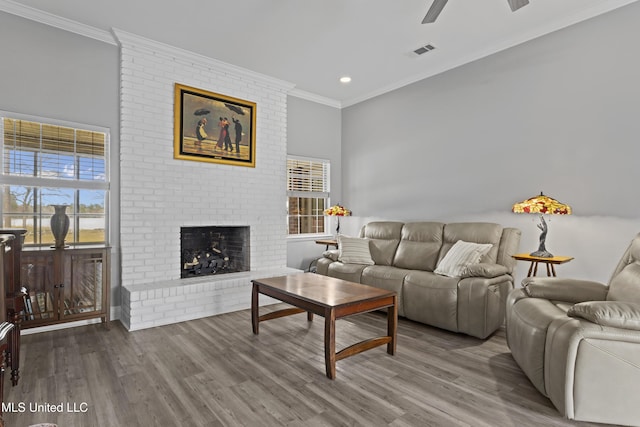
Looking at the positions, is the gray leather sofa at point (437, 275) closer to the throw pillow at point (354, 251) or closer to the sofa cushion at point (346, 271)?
→ the sofa cushion at point (346, 271)

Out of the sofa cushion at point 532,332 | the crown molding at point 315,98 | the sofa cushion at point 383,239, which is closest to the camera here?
the sofa cushion at point 532,332

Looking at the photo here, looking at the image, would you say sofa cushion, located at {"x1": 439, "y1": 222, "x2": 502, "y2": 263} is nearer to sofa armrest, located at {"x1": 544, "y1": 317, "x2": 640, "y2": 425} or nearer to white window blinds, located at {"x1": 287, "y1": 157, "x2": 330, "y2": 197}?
sofa armrest, located at {"x1": 544, "y1": 317, "x2": 640, "y2": 425}

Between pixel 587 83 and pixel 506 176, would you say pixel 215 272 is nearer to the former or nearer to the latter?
pixel 506 176

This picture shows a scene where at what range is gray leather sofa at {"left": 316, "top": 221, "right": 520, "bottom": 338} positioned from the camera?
3.16 m

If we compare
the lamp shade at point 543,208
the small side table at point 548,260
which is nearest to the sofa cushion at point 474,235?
the small side table at point 548,260

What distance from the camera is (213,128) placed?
4371 mm

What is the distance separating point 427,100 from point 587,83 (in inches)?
71.1

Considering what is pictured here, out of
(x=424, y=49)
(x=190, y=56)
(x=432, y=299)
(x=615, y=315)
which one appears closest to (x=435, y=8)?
(x=424, y=49)

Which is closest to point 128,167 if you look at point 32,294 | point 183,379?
point 32,294

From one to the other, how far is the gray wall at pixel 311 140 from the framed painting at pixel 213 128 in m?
0.88

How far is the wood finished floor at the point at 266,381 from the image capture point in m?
1.95

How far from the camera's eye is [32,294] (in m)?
3.08

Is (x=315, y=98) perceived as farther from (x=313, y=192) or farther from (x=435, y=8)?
(x=435, y=8)

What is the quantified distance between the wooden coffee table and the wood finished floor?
137 millimetres
